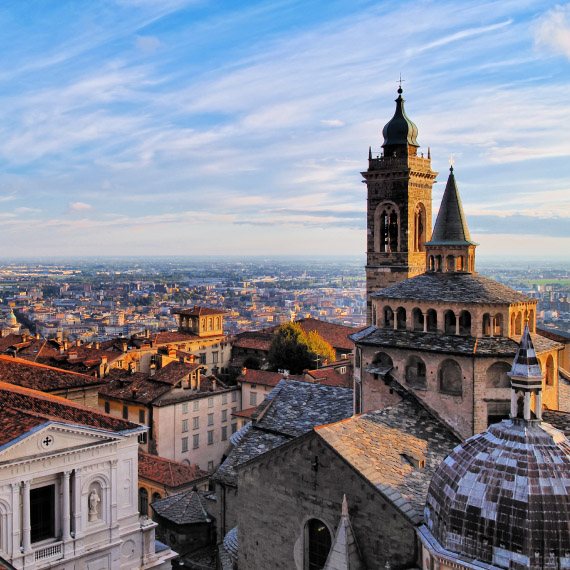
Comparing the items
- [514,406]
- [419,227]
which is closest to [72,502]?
[514,406]

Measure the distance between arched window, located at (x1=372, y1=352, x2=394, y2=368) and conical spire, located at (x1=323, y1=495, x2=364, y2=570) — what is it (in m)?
7.92

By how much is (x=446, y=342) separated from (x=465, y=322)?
1.12 m

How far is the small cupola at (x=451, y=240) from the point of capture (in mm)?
27172

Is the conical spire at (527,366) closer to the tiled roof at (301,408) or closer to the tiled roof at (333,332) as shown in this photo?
the tiled roof at (301,408)

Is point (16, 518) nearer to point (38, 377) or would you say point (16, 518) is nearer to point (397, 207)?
point (38, 377)

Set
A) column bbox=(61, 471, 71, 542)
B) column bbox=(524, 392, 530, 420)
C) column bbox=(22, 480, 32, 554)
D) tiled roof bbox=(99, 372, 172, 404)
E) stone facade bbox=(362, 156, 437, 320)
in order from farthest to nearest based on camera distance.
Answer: tiled roof bbox=(99, 372, 172, 404)
stone facade bbox=(362, 156, 437, 320)
column bbox=(61, 471, 71, 542)
column bbox=(22, 480, 32, 554)
column bbox=(524, 392, 530, 420)

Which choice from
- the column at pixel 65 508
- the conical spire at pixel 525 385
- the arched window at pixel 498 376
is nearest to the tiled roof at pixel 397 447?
the arched window at pixel 498 376

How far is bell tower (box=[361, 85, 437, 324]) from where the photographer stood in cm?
4738

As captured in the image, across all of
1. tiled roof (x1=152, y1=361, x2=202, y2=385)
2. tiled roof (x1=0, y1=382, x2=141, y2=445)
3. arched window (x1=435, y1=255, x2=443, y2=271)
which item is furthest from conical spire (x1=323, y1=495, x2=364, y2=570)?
tiled roof (x1=152, y1=361, x2=202, y2=385)

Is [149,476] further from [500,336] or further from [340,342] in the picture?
[340,342]

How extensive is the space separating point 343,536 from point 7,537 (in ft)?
40.7

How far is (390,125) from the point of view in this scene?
162 ft

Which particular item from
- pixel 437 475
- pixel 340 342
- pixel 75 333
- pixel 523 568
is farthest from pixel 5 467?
pixel 75 333

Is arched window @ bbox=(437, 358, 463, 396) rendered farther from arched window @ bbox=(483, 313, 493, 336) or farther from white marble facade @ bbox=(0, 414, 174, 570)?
white marble facade @ bbox=(0, 414, 174, 570)
